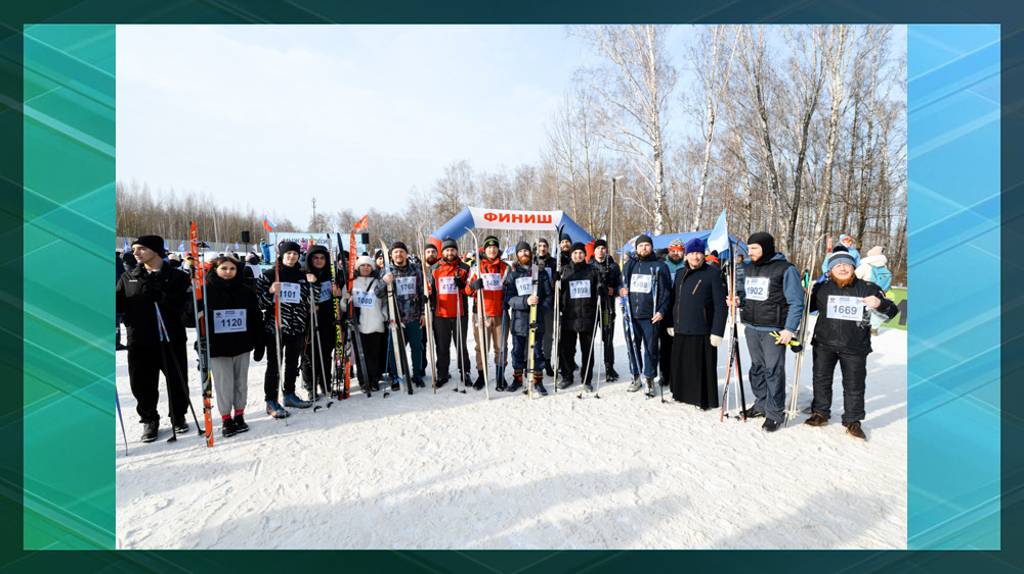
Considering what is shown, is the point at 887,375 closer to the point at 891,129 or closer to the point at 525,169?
the point at 891,129

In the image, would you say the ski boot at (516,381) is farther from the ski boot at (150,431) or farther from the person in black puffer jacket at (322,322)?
the ski boot at (150,431)

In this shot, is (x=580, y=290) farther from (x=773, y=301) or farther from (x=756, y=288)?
(x=773, y=301)

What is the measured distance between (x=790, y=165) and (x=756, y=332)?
15.0m

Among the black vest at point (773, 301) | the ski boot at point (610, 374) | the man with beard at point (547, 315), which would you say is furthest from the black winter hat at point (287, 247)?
the black vest at point (773, 301)

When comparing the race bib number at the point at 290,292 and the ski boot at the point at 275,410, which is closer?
the ski boot at the point at 275,410

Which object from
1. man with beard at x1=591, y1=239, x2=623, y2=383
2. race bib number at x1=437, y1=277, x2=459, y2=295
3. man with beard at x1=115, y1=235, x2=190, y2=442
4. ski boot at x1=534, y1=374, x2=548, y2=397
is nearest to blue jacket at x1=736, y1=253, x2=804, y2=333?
man with beard at x1=591, y1=239, x2=623, y2=383

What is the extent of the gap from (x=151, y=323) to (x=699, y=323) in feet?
18.2

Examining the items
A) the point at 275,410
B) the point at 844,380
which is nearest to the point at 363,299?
the point at 275,410

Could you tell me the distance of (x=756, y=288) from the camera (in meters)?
4.36

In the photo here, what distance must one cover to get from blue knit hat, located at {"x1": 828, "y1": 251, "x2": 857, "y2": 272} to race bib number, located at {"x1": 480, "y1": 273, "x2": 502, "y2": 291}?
3657 mm

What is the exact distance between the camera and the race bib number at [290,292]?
464 centimetres

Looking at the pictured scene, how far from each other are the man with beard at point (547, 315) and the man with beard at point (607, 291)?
632mm

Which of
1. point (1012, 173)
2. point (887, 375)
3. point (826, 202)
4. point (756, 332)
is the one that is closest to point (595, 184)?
point (826, 202)

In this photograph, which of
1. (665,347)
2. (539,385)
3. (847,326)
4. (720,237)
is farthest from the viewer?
(720,237)
